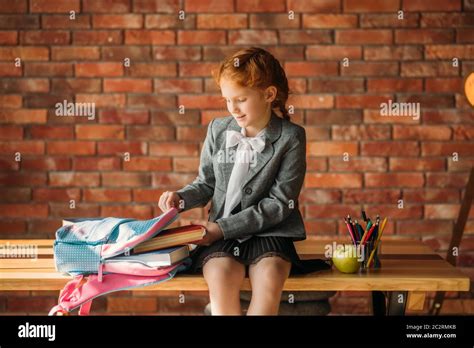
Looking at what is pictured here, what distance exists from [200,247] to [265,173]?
0.29 metres

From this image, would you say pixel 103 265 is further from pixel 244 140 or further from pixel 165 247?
pixel 244 140

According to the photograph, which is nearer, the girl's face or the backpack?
the backpack

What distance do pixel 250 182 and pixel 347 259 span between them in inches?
14.2

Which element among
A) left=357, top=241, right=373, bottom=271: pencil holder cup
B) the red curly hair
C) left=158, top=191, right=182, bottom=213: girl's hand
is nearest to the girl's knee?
left=158, top=191, right=182, bottom=213: girl's hand

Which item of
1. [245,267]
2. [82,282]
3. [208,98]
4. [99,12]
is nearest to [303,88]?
[208,98]

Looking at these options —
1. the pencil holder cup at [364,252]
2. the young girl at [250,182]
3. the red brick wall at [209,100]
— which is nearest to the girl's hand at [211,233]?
the young girl at [250,182]

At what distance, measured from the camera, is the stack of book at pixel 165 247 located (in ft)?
6.86

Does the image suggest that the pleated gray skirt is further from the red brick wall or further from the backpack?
the red brick wall

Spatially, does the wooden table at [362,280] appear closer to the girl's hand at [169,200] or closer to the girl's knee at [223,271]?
the girl's knee at [223,271]

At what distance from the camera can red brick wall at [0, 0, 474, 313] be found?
3.38 meters

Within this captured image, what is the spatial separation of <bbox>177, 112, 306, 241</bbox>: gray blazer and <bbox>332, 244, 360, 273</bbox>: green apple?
0.13 m

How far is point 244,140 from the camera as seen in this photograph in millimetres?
2318

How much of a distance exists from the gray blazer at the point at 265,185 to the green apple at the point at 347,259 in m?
0.13

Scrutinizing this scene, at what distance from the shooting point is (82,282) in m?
2.10
